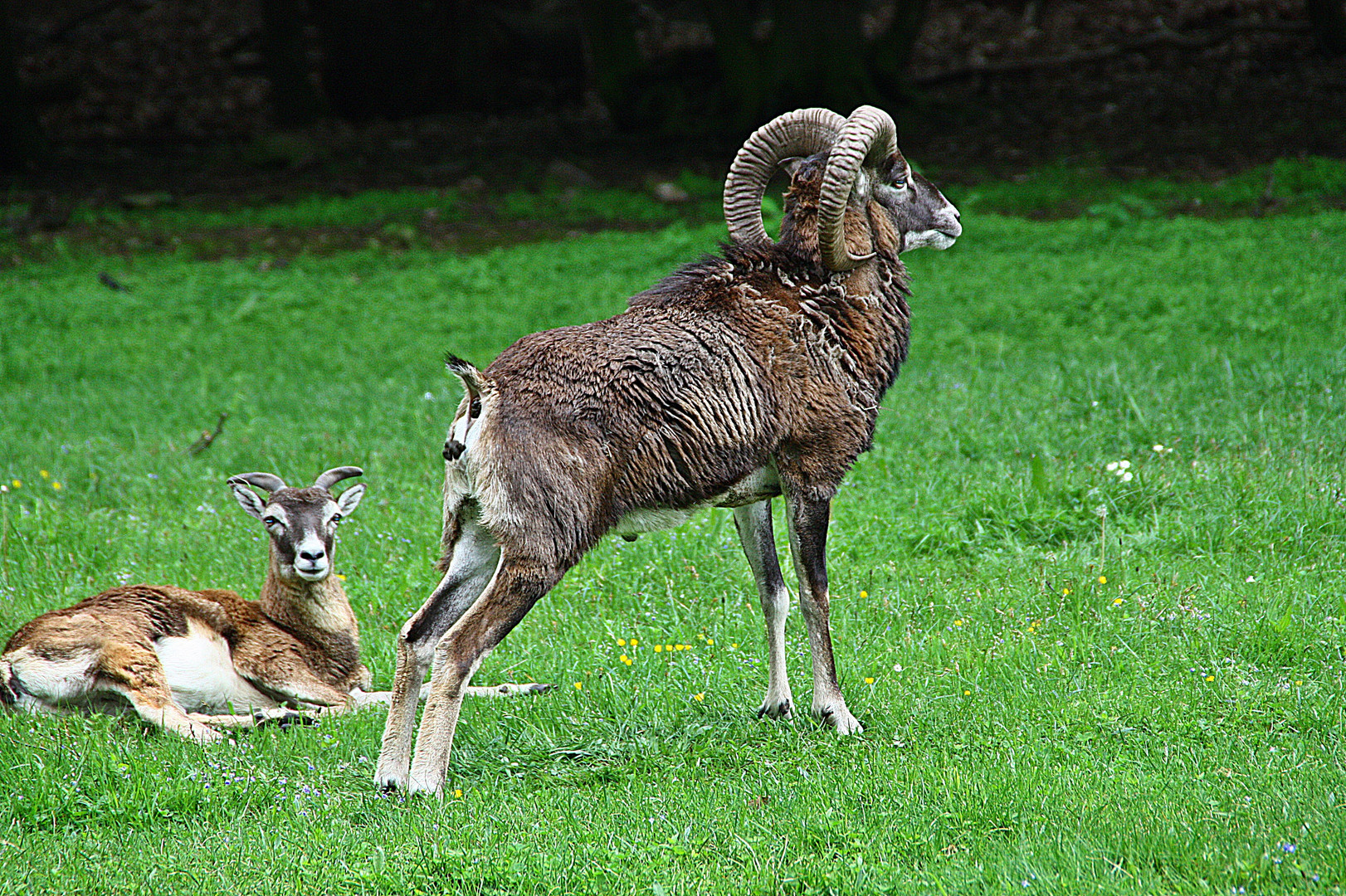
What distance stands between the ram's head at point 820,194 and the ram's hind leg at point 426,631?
2127 millimetres

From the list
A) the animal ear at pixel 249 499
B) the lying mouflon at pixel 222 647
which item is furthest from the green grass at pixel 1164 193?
the animal ear at pixel 249 499

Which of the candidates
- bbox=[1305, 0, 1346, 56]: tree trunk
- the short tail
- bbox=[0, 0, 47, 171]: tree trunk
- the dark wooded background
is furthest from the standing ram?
bbox=[1305, 0, 1346, 56]: tree trunk

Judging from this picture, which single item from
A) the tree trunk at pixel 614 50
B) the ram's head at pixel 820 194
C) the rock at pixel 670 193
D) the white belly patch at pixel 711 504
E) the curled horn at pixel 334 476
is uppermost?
the ram's head at pixel 820 194

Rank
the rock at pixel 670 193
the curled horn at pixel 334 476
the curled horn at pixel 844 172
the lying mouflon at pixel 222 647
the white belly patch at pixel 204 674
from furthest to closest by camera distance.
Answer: the rock at pixel 670 193 < the curled horn at pixel 334 476 < the white belly patch at pixel 204 674 < the lying mouflon at pixel 222 647 < the curled horn at pixel 844 172

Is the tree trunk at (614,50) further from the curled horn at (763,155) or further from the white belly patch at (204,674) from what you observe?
the white belly patch at (204,674)

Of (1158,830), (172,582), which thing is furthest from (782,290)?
(172,582)

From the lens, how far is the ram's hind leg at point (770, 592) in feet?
20.9

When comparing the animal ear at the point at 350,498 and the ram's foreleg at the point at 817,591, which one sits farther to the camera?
the animal ear at the point at 350,498

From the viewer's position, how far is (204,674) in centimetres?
703

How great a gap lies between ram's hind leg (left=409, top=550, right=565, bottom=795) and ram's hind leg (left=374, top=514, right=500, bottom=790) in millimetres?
161

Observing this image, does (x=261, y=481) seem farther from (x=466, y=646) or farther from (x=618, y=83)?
(x=618, y=83)

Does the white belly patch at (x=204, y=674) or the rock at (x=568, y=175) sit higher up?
the white belly patch at (x=204, y=674)

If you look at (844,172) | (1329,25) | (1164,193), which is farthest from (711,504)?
(1329,25)

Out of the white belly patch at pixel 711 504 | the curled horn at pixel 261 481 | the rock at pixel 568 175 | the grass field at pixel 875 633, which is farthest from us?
the rock at pixel 568 175
